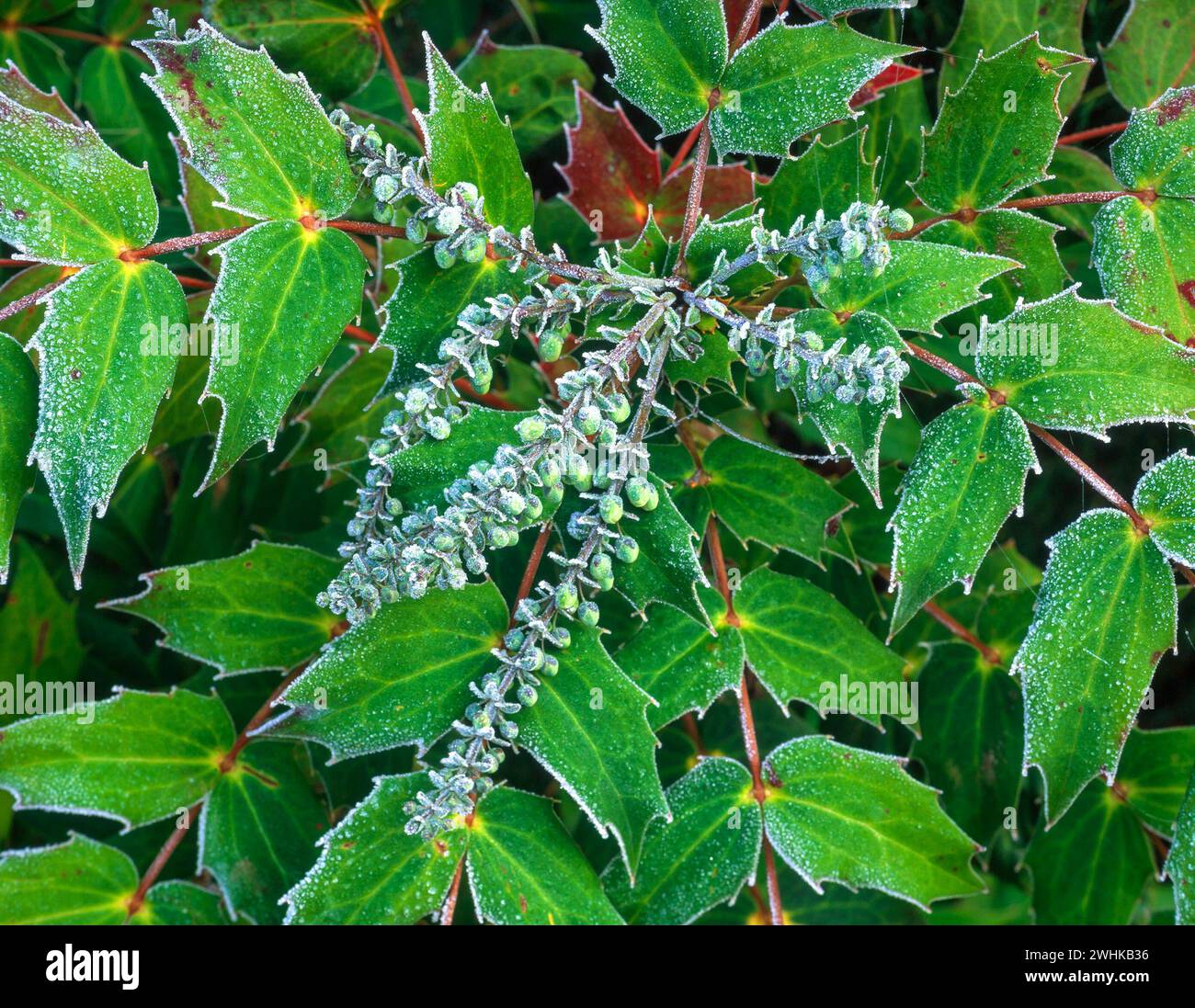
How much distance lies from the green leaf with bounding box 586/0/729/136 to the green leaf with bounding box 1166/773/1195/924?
1.17 m

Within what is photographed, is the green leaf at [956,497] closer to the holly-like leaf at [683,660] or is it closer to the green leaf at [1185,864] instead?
the holly-like leaf at [683,660]

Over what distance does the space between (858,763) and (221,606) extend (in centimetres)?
102

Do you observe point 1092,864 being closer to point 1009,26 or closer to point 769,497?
point 769,497

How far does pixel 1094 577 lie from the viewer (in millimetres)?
1399

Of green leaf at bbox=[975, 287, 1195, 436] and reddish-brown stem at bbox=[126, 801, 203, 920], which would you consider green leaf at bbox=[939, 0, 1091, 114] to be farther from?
reddish-brown stem at bbox=[126, 801, 203, 920]

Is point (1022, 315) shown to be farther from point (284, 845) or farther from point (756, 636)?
point (284, 845)

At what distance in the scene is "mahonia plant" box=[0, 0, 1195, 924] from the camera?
1.31 meters

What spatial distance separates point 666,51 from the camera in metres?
1.48

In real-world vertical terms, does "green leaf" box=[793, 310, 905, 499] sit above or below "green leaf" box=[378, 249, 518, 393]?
below

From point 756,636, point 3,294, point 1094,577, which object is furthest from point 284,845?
point 1094,577

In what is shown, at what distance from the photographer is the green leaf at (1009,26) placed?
191 cm

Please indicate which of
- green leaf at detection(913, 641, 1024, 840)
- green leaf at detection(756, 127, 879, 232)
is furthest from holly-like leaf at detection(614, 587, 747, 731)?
green leaf at detection(756, 127, 879, 232)

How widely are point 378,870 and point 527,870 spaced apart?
21 centimetres

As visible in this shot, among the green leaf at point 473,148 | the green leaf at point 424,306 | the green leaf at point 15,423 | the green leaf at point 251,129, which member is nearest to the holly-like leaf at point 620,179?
the green leaf at point 473,148
